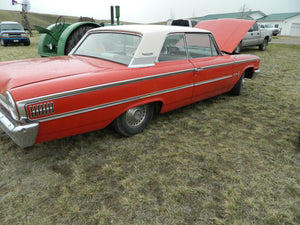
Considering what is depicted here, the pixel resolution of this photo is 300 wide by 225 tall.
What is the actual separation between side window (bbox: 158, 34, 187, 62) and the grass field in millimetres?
981

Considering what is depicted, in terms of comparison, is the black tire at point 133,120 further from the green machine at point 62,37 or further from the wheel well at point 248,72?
the green machine at point 62,37

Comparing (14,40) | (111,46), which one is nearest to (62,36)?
(111,46)

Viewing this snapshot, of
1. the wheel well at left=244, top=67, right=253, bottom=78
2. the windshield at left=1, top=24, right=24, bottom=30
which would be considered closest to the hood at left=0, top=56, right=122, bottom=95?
the wheel well at left=244, top=67, right=253, bottom=78

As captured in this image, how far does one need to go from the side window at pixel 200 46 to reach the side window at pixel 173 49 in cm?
12

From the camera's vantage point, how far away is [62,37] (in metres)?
5.52

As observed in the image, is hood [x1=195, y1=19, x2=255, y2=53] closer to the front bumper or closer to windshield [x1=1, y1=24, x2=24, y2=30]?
the front bumper

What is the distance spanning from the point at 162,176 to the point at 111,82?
44.4 inches

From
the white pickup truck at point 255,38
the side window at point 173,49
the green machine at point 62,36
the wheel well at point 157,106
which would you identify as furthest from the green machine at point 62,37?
the white pickup truck at point 255,38

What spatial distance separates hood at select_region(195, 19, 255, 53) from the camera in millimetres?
4410

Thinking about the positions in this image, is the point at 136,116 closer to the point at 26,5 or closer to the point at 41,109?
the point at 41,109

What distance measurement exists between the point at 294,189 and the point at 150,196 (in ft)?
4.59

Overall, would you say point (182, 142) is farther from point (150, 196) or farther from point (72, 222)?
point (72, 222)

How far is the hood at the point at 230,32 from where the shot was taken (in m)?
4.41

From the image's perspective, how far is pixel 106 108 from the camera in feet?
7.89
